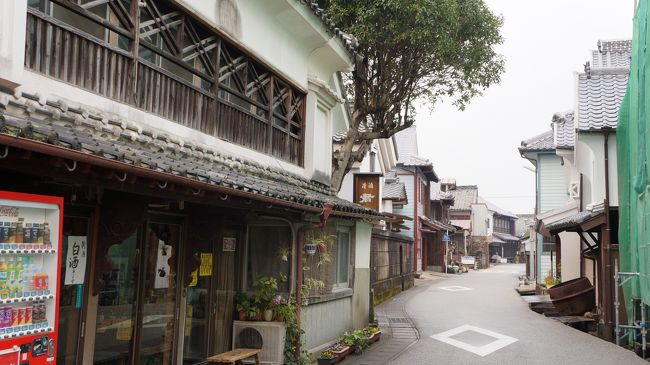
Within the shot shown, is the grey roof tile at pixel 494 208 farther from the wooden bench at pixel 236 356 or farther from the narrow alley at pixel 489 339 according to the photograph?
the wooden bench at pixel 236 356

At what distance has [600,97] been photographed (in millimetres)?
19219

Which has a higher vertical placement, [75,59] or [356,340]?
[75,59]

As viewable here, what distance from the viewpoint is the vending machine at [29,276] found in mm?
Answer: 4781

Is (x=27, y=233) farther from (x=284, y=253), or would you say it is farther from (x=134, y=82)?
(x=284, y=253)

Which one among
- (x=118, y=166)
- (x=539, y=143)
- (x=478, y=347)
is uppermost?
(x=539, y=143)

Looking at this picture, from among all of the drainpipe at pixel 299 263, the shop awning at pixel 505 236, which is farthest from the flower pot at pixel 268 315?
the shop awning at pixel 505 236

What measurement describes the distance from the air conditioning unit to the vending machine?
546 cm

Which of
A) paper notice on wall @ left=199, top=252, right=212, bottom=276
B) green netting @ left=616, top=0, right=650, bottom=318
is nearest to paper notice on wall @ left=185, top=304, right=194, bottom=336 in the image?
paper notice on wall @ left=199, top=252, right=212, bottom=276

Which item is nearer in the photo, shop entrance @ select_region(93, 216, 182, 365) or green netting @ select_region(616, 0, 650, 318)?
shop entrance @ select_region(93, 216, 182, 365)

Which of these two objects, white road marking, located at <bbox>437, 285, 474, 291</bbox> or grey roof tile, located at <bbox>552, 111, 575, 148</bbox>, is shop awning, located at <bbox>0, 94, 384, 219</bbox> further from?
white road marking, located at <bbox>437, 285, 474, 291</bbox>

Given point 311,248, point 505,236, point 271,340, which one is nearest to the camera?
point 271,340

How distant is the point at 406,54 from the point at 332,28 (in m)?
5.66

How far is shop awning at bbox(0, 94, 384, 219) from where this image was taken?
14.8 ft

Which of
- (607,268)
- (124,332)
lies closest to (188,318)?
(124,332)
